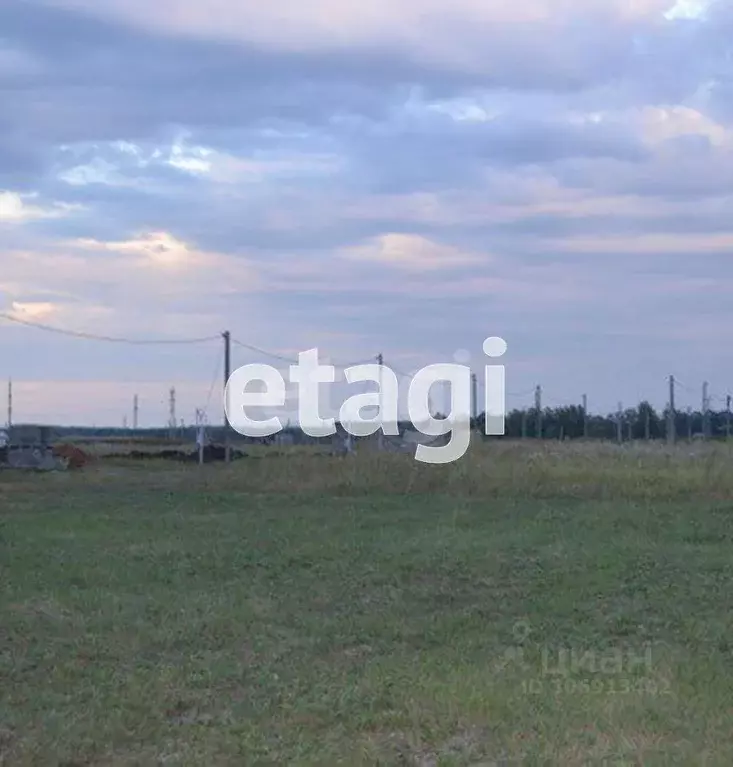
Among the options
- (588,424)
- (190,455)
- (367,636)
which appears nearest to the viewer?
(367,636)

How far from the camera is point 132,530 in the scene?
14.3m

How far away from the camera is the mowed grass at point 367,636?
17.9 feet

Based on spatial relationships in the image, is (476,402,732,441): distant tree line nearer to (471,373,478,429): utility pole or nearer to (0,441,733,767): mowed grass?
(471,373,478,429): utility pole

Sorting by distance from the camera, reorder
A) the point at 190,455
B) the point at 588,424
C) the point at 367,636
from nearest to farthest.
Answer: the point at 367,636, the point at 190,455, the point at 588,424

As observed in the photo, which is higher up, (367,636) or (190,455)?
(190,455)

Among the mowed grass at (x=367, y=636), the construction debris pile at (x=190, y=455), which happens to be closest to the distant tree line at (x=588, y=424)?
the construction debris pile at (x=190, y=455)

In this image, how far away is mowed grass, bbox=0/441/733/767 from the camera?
5.44 meters

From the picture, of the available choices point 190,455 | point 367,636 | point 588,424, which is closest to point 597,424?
point 588,424

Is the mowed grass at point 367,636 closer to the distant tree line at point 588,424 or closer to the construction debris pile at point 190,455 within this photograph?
the construction debris pile at point 190,455

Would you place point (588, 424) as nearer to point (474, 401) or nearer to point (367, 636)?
point (474, 401)

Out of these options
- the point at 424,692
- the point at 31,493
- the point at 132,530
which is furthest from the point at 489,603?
the point at 31,493

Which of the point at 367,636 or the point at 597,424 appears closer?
the point at 367,636

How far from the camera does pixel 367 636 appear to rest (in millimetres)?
8016

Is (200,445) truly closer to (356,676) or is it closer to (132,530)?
(132,530)
